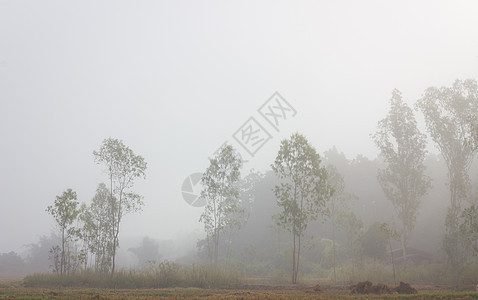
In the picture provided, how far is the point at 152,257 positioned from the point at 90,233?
43808 mm

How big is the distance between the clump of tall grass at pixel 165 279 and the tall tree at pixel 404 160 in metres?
21.0

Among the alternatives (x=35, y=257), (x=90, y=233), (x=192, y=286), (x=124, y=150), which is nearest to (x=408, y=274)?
(x=192, y=286)

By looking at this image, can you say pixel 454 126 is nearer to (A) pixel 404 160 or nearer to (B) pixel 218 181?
(A) pixel 404 160

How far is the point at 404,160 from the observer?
114 feet

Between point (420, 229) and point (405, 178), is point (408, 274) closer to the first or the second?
point (405, 178)

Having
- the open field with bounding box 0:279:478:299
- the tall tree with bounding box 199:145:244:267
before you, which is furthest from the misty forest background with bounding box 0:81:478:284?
the open field with bounding box 0:279:478:299

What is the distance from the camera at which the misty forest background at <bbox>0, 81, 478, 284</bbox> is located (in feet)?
87.1

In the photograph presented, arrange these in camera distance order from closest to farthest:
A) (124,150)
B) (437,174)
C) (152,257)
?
1. (124,150)
2. (437,174)
3. (152,257)

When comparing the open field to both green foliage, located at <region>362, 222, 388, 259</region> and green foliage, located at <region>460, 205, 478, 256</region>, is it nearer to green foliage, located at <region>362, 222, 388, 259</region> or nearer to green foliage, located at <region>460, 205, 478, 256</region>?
green foliage, located at <region>460, 205, 478, 256</region>

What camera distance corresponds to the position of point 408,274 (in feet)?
85.5

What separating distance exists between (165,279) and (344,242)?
3485cm

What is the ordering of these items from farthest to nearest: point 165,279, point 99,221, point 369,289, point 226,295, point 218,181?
point 99,221
point 218,181
point 165,279
point 369,289
point 226,295

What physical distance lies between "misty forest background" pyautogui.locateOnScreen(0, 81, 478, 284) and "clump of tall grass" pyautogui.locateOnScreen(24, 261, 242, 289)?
58 centimetres

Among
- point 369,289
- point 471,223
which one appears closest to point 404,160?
point 471,223
